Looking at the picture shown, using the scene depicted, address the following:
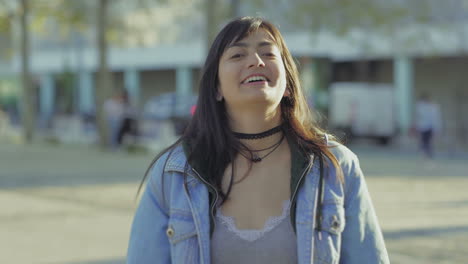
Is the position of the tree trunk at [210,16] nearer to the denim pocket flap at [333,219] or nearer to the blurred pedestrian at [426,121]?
the blurred pedestrian at [426,121]

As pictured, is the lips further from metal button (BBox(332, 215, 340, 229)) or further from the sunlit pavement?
the sunlit pavement

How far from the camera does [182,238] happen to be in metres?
2.76

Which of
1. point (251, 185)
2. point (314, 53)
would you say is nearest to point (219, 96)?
point (251, 185)

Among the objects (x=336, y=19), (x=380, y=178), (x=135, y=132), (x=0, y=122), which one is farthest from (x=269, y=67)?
(x=0, y=122)

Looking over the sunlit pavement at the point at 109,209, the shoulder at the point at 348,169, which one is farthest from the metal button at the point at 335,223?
the sunlit pavement at the point at 109,209

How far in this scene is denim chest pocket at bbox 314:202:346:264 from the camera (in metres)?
2.71

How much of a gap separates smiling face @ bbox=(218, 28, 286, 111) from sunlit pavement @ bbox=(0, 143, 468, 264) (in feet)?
14.9

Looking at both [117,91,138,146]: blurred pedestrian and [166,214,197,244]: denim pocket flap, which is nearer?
[166,214,197,244]: denim pocket flap

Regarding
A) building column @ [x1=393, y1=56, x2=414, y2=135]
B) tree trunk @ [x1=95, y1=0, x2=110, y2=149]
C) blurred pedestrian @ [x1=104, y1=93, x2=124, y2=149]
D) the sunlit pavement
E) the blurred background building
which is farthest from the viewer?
building column @ [x1=393, y1=56, x2=414, y2=135]

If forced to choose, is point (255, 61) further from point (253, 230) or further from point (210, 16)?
point (210, 16)

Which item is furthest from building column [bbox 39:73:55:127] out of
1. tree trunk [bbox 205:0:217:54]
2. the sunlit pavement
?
tree trunk [bbox 205:0:217:54]

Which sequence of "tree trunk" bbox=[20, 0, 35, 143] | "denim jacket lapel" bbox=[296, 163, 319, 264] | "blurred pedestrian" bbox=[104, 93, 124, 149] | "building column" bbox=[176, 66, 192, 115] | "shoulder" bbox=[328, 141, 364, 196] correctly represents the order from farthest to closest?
"building column" bbox=[176, 66, 192, 115] < "tree trunk" bbox=[20, 0, 35, 143] < "blurred pedestrian" bbox=[104, 93, 124, 149] < "shoulder" bbox=[328, 141, 364, 196] < "denim jacket lapel" bbox=[296, 163, 319, 264]

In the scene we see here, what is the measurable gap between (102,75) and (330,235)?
70.2 ft

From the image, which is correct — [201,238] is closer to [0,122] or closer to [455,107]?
[0,122]
